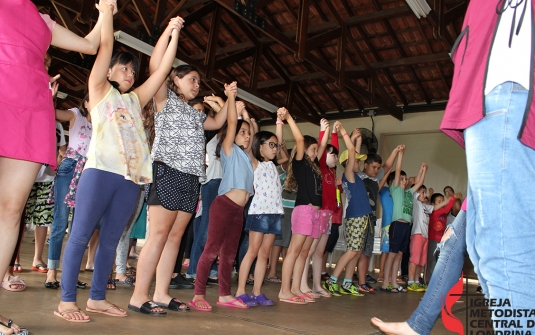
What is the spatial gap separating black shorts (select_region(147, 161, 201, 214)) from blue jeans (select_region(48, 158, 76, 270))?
35.1 inches

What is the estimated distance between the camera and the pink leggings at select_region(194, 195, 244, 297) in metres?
2.72

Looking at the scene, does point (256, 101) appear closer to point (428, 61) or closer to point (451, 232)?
point (428, 61)

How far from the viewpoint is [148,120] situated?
2508 millimetres

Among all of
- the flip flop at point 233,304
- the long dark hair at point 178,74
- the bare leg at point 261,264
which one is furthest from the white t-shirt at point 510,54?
the bare leg at point 261,264

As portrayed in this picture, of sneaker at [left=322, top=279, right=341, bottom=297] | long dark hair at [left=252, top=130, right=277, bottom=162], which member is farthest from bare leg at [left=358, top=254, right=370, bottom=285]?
long dark hair at [left=252, top=130, right=277, bottom=162]

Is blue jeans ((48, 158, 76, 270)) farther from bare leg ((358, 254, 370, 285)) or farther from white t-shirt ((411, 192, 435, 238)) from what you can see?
white t-shirt ((411, 192, 435, 238))

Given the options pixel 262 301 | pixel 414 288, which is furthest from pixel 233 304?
pixel 414 288

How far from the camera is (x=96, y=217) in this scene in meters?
2.07

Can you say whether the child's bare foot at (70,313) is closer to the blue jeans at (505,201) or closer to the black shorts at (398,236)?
the blue jeans at (505,201)

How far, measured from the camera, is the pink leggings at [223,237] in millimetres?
2725

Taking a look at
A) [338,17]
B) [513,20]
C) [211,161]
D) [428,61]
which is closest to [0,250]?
[513,20]

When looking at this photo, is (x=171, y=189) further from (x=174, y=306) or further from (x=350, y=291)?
(x=350, y=291)

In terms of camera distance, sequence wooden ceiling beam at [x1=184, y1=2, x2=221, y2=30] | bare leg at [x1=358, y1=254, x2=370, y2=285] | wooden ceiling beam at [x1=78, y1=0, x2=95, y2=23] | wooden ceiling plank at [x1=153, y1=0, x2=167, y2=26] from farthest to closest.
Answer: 1. wooden ceiling beam at [x1=184, y1=2, x2=221, y2=30]
2. wooden ceiling plank at [x1=153, y1=0, x2=167, y2=26]
3. wooden ceiling beam at [x1=78, y1=0, x2=95, y2=23]
4. bare leg at [x1=358, y1=254, x2=370, y2=285]

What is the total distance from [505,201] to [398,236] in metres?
4.19
